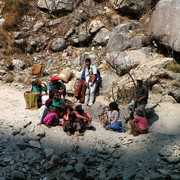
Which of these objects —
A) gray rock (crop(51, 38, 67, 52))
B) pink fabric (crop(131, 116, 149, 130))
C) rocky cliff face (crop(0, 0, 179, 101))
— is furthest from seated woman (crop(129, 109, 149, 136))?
gray rock (crop(51, 38, 67, 52))

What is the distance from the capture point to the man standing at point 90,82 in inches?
435

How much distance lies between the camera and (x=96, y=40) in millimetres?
14320

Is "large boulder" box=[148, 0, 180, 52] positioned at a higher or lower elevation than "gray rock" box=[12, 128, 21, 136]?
higher

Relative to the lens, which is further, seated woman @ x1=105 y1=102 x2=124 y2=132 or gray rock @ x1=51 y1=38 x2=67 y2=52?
gray rock @ x1=51 y1=38 x2=67 y2=52

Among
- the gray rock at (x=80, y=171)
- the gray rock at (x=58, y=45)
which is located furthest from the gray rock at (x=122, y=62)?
the gray rock at (x=80, y=171)

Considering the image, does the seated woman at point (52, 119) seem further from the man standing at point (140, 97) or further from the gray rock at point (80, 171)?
the man standing at point (140, 97)

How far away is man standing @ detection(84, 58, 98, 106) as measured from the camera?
11055mm

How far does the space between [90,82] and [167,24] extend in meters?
3.49

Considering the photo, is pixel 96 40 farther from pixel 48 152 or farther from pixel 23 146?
pixel 48 152

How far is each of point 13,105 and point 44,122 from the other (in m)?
2.40

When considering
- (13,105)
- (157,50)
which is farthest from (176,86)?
(13,105)

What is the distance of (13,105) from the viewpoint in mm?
10891

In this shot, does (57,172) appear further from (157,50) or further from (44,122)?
(157,50)

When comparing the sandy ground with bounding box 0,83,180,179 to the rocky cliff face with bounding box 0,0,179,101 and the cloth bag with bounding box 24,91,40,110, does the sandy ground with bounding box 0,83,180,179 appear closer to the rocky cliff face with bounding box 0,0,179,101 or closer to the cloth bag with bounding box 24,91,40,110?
the cloth bag with bounding box 24,91,40,110
